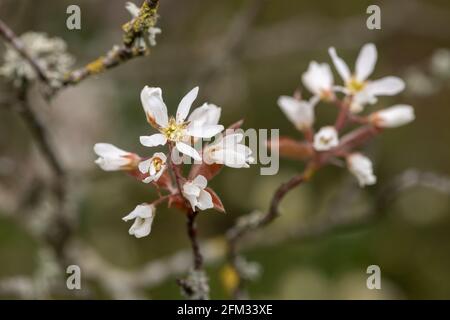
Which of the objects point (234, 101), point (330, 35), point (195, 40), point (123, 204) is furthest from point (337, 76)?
point (123, 204)

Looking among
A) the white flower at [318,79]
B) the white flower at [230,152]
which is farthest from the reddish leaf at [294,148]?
the white flower at [230,152]

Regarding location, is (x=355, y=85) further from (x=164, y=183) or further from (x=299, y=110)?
(x=164, y=183)

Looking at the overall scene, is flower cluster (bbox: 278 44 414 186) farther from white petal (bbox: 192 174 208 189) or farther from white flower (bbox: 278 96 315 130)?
white petal (bbox: 192 174 208 189)

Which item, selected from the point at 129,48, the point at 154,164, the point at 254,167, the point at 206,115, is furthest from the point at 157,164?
the point at 254,167

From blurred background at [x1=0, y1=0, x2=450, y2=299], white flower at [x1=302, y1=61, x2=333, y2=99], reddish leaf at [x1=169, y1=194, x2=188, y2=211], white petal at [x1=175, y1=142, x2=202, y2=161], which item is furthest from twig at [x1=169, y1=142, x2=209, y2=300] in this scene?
blurred background at [x1=0, y1=0, x2=450, y2=299]

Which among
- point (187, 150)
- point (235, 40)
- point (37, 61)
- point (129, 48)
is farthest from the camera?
point (235, 40)
